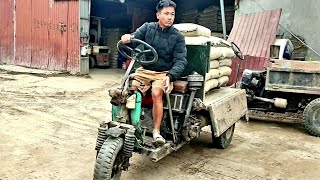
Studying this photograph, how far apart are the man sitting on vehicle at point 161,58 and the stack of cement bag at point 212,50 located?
0.69 m

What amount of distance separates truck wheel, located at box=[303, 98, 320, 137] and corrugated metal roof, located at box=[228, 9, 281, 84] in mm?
2745

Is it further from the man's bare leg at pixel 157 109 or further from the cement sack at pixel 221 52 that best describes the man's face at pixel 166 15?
the cement sack at pixel 221 52

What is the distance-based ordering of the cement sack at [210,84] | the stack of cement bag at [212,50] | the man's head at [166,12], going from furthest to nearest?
1. the stack of cement bag at [212,50]
2. the cement sack at [210,84]
3. the man's head at [166,12]

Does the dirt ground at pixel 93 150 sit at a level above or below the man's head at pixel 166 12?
below

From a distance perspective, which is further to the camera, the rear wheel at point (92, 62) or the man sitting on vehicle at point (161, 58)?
the rear wheel at point (92, 62)

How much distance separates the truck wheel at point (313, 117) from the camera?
6.21 metres

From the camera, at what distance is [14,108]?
277 inches

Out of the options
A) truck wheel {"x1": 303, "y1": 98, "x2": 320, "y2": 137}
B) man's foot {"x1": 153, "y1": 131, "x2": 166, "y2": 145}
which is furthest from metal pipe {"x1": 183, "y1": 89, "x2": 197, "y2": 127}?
truck wheel {"x1": 303, "y1": 98, "x2": 320, "y2": 137}

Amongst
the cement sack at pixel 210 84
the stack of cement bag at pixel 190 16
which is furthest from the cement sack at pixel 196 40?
the stack of cement bag at pixel 190 16

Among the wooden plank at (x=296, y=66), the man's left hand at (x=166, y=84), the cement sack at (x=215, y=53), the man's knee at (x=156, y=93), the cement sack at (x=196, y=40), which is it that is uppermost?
the cement sack at (x=196, y=40)

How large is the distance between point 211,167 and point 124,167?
133 cm

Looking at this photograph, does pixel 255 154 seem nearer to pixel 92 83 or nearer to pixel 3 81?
pixel 92 83

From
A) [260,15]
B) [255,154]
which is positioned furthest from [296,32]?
[255,154]

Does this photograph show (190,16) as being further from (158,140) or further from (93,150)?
(158,140)
